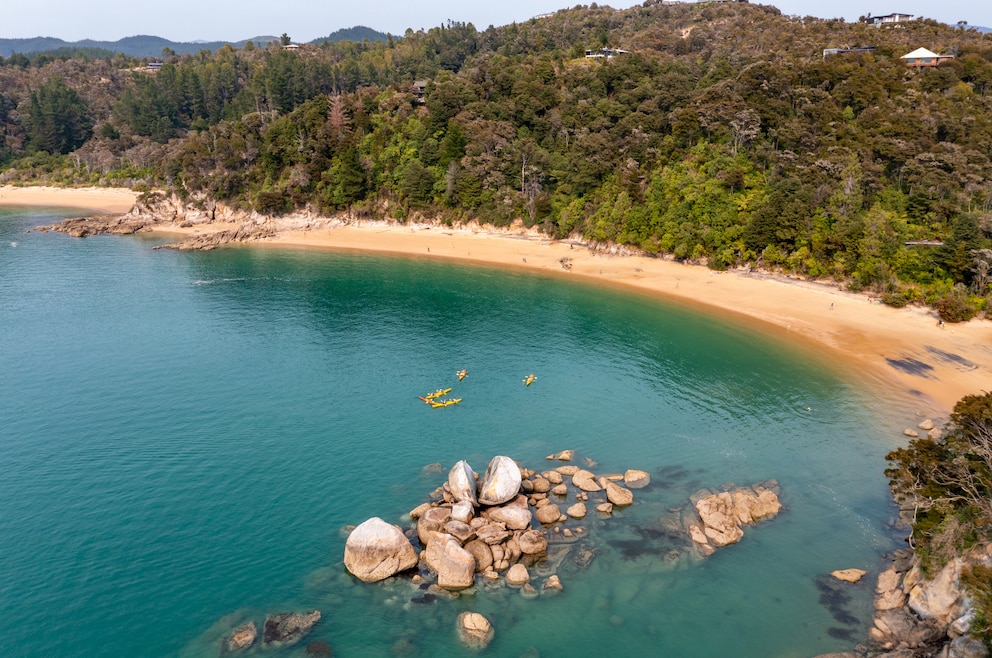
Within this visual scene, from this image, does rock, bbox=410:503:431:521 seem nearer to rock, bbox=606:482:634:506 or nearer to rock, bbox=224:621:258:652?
rock, bbox=224:621:258:652

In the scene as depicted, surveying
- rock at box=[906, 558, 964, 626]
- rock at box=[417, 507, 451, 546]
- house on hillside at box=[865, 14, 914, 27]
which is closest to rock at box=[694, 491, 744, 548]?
rock at box=[906, 558, 964, 626]

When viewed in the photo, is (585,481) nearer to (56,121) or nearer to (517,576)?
(517,576)

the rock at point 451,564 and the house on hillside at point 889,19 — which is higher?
the house on hillside at point 889,19

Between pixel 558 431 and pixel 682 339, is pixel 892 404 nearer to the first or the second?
pixel 682 339

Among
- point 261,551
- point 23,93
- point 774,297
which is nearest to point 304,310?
point 261,551

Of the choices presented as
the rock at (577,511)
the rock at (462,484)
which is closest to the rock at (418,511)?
the rock at (462,484)

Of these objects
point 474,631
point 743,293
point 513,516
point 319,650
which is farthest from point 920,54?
point 319,650

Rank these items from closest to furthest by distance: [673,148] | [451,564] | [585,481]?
[451,564]
[585,481]
[673,148]

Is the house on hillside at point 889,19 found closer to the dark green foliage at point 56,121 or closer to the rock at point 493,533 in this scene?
the rock at point 493,533
